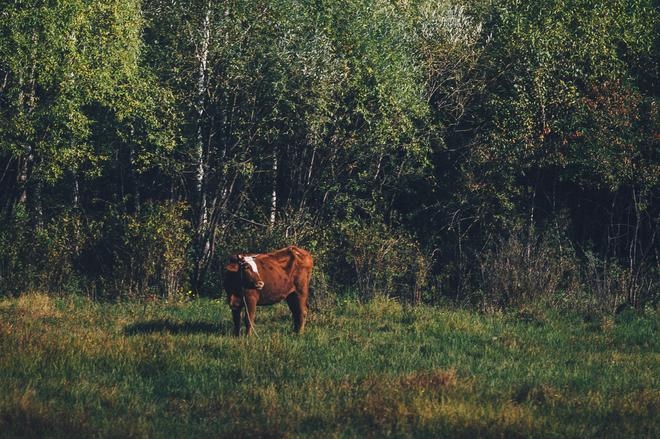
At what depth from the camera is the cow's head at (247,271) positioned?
48.5 feet

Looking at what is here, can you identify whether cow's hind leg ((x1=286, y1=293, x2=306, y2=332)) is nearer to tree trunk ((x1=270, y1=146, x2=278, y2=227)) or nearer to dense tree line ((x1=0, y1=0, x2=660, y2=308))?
dense tree line ((x1=0, y1=0, x2=660, y2=308))

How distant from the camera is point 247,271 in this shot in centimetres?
1479

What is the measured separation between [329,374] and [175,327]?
13.9 ft

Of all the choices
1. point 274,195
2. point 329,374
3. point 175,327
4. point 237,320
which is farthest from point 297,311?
point 274,195

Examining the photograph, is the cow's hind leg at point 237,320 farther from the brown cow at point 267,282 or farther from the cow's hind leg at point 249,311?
the cow's hind leg at point 249,311

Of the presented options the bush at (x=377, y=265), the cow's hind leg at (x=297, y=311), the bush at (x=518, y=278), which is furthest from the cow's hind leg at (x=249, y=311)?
the bush at (x=377, y=265)

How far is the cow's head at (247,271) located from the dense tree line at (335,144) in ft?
14.8

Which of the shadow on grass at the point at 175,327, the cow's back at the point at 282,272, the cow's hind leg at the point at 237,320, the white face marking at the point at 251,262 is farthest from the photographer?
the cow's back at the point at 282,272

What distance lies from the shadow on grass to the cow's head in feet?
2.95

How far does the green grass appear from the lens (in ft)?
31.1

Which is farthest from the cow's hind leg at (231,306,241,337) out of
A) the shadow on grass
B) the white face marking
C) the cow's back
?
the white face marking

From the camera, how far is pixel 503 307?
18812 millimetres

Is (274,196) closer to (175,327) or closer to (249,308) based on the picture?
(175,327)

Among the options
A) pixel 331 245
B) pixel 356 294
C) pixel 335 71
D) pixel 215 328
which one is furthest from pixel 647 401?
pixel 335 71
